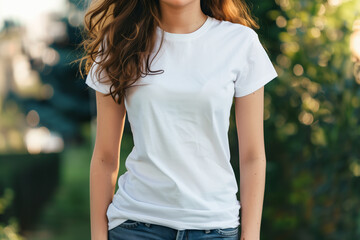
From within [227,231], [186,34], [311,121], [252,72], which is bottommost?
[311,121]

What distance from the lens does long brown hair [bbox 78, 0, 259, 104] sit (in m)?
1.92

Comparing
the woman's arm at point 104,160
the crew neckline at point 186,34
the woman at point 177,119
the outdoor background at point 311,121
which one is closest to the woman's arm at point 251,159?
the woman at point 177,119

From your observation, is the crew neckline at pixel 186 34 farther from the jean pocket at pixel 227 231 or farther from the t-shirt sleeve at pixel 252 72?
the jean pocket at pixel 227 231

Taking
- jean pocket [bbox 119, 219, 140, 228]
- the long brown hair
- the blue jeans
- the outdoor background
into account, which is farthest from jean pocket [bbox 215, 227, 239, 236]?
the outdoor background

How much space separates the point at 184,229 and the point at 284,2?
2265mm

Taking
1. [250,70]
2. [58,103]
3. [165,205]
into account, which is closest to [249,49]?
[250,70]

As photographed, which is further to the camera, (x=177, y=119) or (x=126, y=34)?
(x=126, y=34)

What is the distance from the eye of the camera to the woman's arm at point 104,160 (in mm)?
1981

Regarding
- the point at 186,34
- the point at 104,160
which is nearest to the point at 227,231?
the point at 104,160

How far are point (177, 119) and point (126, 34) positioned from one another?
389mm

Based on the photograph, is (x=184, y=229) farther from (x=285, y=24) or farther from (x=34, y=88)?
(x=34, y=88)

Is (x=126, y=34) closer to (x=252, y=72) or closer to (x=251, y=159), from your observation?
(x=252, y=72)

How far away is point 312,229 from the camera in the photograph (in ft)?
12.4

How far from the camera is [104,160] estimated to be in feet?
6.68
